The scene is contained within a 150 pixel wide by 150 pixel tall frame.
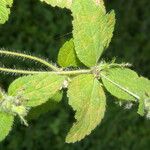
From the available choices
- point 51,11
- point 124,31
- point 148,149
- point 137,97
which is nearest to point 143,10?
point 124,31

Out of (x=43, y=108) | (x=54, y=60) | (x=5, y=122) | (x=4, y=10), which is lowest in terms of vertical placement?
(x=54, y=60)

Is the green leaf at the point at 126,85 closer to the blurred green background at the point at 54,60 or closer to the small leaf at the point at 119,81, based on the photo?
the small leaf at the point at 119,81

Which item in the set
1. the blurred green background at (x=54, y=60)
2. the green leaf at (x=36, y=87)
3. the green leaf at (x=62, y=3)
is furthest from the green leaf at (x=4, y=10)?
the blurred green background at (x=54, y=60)

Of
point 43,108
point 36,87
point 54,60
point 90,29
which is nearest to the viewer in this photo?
point 36,87

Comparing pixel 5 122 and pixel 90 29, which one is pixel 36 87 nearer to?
pixel 5 122

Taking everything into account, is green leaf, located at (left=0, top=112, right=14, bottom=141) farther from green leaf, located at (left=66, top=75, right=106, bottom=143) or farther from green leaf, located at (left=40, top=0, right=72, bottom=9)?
green leaf, located at (left=40, top=0, right=72, bottom=9)

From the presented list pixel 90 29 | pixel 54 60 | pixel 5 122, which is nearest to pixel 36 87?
pixel 5 122

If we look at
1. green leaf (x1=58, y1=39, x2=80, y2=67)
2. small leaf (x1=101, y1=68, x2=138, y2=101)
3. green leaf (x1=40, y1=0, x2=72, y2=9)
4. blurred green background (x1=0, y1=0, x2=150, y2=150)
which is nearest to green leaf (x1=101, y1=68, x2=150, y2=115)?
small leaf (x1=101, y1=68, x2=138, y2=101)
